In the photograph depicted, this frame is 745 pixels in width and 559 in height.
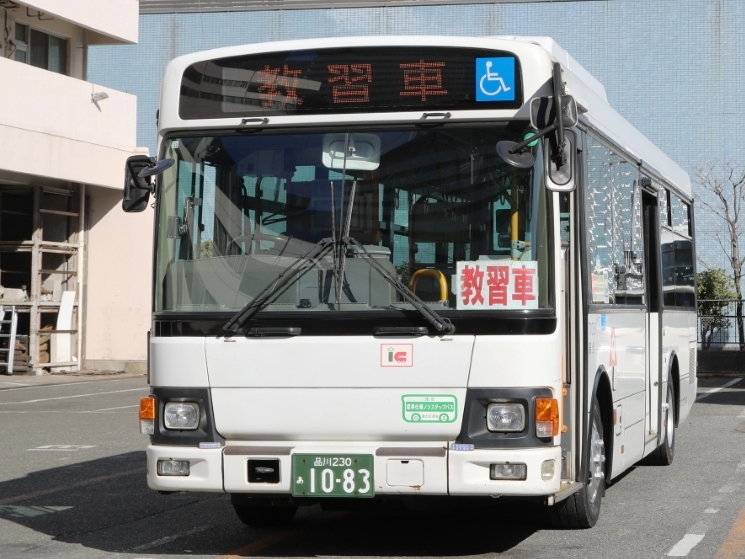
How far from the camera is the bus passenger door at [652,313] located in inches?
424

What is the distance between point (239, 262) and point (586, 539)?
114 inches

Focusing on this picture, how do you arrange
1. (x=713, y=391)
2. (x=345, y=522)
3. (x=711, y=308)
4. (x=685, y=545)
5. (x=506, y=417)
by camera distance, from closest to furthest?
(x=506, y=417)
(x=685, y=545)
(x=345, y=522)
(x=713, y=391)
(x=711, y=308)

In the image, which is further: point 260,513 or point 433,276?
point 260,513

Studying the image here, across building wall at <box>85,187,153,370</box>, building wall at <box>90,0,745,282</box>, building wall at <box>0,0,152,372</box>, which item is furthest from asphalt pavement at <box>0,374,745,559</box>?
building wall at <box>90,0,745,282</box>

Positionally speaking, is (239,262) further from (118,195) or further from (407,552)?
(118,195)

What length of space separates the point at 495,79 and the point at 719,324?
24274 mm

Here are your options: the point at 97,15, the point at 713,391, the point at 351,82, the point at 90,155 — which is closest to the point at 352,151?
the point at 351,82

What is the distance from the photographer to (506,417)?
706cm

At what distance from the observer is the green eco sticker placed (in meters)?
7.11

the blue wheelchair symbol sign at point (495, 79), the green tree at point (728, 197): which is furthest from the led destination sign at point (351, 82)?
the green tree at point (728, 197)

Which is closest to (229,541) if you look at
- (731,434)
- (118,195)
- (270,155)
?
(270,155)

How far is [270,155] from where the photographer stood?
7.55m

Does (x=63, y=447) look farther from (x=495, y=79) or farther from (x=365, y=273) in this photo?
(x=495, y=79)

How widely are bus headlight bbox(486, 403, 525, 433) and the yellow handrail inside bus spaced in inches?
26.7
